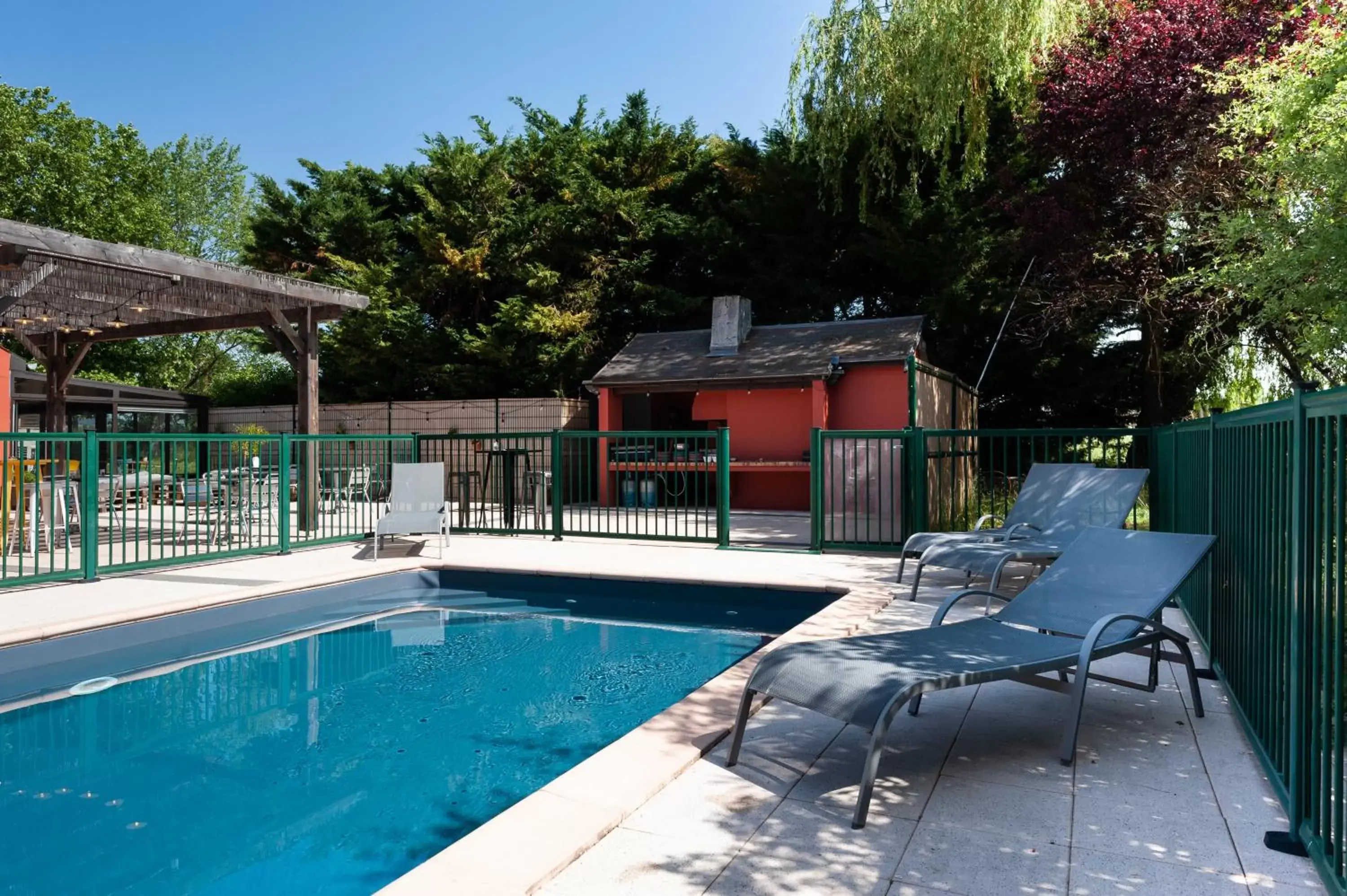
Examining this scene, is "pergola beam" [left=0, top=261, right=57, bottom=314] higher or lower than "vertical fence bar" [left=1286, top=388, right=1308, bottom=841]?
higher

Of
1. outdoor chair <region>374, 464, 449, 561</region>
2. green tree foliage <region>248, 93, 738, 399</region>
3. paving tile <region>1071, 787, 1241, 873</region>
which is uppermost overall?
green tree foliage <region>248, 93, 738, 399</region>

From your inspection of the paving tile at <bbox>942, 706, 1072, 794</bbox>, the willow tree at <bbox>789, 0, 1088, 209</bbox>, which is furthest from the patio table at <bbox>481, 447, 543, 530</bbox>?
the willow tree at <bbox>789, 0, 1088, 209</bbox>

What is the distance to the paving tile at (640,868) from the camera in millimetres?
2152

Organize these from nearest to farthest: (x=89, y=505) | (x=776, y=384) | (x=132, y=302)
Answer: (x=89, y=505) < (x=132, y=302) < (x=776, y=384)

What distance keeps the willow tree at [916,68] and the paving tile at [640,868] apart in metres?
12.5

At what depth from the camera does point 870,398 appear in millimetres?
14273

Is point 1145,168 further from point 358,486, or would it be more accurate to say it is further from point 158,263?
point 358,486

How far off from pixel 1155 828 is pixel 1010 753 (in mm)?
671

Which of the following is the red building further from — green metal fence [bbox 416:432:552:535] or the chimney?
green metal fence [bbox 416:432:552:535]

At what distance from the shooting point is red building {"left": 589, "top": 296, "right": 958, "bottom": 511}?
14102 millimetres

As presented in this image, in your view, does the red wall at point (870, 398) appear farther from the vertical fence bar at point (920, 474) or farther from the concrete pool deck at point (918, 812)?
the concrete pool deck at point (918, 812)

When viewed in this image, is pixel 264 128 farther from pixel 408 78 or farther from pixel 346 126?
pixel 408 78

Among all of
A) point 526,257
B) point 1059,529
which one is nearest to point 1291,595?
point 1059,529

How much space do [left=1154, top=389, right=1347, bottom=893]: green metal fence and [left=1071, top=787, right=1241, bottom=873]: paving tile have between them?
21 cm
